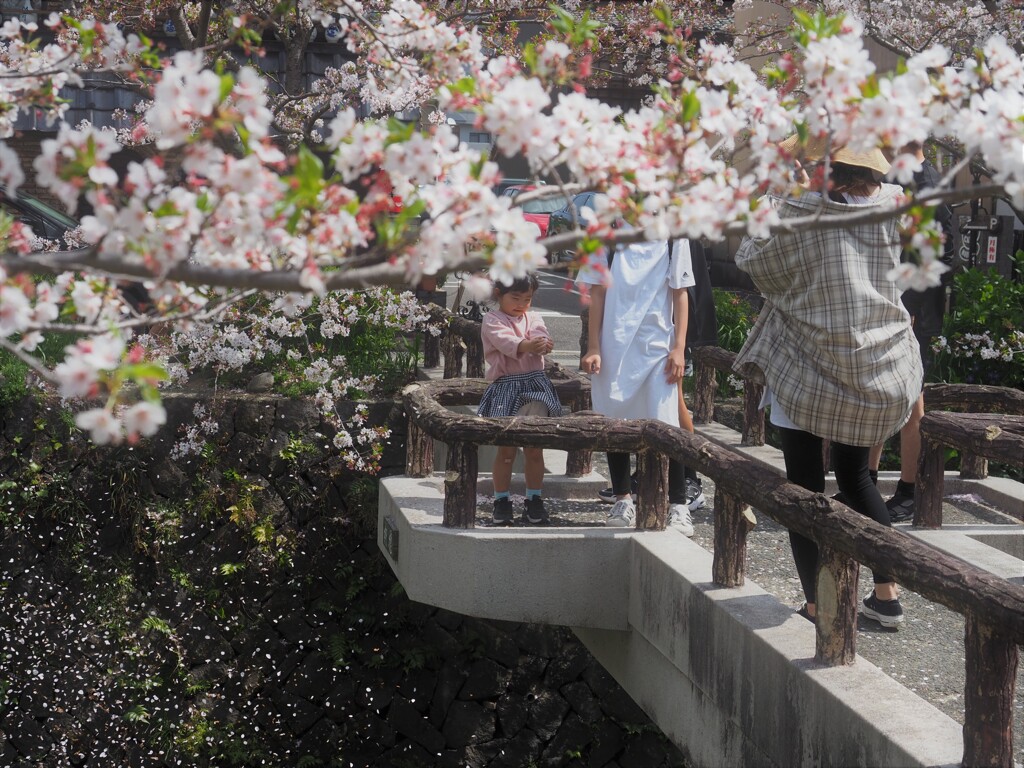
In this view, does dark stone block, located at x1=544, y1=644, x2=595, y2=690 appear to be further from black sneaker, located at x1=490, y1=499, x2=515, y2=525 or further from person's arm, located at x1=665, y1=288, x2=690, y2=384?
person's arm, located at x1=665, y1=288, x2=690, y2=384

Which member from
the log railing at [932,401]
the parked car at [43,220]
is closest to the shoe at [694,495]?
the log railing at [932,401]

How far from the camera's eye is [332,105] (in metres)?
8.90

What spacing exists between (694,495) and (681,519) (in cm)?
67

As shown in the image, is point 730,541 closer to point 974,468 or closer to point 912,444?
point 912,444

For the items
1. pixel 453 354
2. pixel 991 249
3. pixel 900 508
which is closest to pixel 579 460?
pixel 900 508

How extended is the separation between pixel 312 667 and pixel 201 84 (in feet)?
21.6

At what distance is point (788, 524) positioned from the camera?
3.97 m

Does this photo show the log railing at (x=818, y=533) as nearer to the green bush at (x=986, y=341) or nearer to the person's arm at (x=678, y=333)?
the person's arm at (x=678, y=333)

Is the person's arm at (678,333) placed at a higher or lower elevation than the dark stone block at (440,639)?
higher

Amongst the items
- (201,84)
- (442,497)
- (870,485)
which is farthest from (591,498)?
(201,84)

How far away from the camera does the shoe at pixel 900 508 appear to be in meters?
5.65

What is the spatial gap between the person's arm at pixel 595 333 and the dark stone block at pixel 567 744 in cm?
343

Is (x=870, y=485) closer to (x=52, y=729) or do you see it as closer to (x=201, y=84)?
(x=201, y=84)

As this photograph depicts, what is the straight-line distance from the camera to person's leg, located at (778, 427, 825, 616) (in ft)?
13.8
